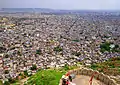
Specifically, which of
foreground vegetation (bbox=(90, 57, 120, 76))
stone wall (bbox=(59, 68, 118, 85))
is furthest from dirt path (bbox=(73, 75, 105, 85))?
foreground vegetation (bbox=(90, 57, 120, 76))

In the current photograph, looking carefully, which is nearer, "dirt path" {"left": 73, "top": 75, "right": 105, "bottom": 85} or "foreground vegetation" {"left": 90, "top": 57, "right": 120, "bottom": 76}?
"dirt path" {"left": 73, "top": 75, "right": 105, "bottom": 85}

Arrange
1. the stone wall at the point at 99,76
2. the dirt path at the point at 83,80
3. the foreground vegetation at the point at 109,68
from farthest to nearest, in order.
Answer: the foreground vegetation at the point at 109,68
the stone wall at the point at 99,76
the dirt path at the point at 83,80

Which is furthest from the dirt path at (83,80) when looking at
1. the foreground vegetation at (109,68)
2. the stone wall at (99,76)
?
the foreground vegetation at (109,68)

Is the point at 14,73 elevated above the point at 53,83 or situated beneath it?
situated beneath

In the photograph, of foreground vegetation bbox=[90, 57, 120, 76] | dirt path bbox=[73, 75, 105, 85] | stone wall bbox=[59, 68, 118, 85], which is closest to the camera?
dirt path bbox=[73, 75, 105, 85]

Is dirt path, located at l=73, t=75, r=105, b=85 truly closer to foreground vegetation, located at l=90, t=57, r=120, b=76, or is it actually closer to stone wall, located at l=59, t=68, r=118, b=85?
stone wall, located at l=59, t=68, r=118, b=85

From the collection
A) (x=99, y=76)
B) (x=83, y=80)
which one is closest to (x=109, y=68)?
(x=99, y=76)

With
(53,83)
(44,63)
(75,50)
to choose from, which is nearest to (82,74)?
(53,83)

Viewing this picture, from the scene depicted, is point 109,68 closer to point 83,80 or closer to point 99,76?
point 99,76

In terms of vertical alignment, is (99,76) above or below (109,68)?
above

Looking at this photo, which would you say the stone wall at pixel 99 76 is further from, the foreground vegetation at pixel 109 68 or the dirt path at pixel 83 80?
the foreground vegetation at pixel 109 68

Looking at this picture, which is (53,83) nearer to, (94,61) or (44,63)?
(44,63)
